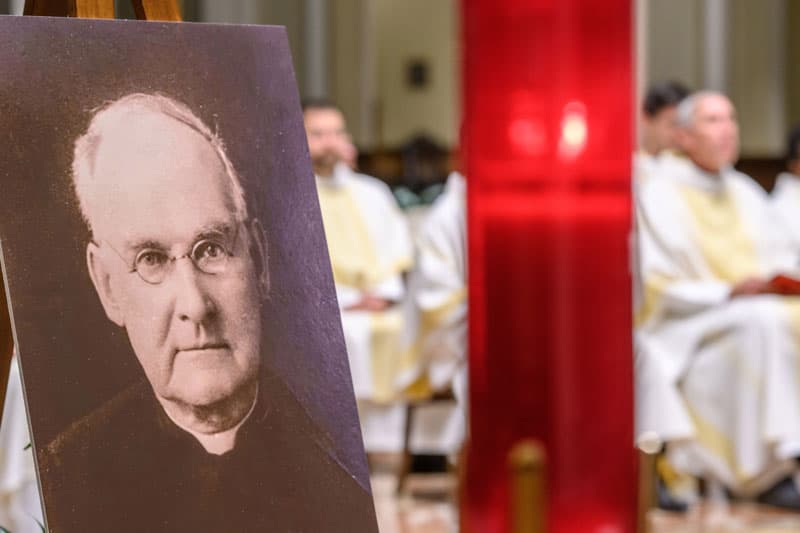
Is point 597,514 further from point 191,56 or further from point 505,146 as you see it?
point 191,56

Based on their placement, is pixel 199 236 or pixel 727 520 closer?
pixel 199 236

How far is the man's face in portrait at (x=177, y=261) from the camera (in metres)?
1.81

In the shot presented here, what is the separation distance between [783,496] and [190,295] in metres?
4.22

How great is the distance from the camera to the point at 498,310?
68 centimetres

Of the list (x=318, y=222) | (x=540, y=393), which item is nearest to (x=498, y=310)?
(x=540, y=393)

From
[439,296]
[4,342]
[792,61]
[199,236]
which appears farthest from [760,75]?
[4,342]

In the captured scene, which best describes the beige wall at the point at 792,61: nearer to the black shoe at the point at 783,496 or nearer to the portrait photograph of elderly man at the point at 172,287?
the black shoe at the point at 783,496

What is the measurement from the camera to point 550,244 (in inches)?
25.7

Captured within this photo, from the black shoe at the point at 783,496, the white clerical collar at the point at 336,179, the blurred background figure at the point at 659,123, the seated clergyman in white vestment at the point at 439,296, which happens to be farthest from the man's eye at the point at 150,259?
the white clerical collar at the point at 336,179

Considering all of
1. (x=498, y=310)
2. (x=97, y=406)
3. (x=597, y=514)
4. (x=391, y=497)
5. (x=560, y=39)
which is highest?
(x=560, y=39)

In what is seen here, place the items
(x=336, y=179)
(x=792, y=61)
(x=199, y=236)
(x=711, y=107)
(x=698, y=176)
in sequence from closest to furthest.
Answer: (x=199, y=236) < (x=711, y=107) < (x=698, y=176) < (x=336, y=179) < (x=792, y=61)

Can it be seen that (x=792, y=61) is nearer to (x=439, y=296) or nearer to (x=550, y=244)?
(x=439, y=296)

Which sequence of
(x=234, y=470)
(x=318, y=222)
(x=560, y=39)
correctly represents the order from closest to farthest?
(x=560, y=39)
(x=234, y=470)
(x=318, y=222)

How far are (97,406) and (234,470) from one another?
21 centimetres
